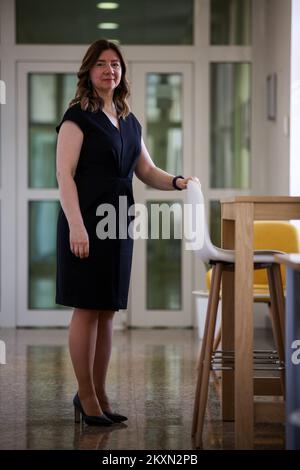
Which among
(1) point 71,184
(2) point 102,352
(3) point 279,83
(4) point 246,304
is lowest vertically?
(2) point 102,352

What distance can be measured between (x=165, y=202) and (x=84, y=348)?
3407 mm

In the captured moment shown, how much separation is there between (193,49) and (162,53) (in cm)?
24

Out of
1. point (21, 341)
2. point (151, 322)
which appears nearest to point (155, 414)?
point (21, 341)

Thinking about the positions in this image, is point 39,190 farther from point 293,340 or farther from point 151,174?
point 293,340

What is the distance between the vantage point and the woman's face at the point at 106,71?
3371mm

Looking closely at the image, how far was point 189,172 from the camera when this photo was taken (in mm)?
6633

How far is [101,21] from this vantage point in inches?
259

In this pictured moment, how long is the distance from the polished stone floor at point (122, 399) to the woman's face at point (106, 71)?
1320 millimetres

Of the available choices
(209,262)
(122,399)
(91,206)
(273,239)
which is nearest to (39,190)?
(273,239)

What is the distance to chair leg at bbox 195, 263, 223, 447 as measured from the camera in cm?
310

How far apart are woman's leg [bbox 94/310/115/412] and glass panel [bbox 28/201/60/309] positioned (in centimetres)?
319

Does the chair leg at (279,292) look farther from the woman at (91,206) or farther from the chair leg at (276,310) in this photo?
the woman at (91,206)

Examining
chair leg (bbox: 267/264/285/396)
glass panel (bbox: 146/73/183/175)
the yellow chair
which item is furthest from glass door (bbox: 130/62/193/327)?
chair leg (bbox: 267/264/285/396)

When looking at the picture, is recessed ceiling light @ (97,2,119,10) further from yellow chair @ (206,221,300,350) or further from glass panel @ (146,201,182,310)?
yellow chair @ (206,221,300,350)
